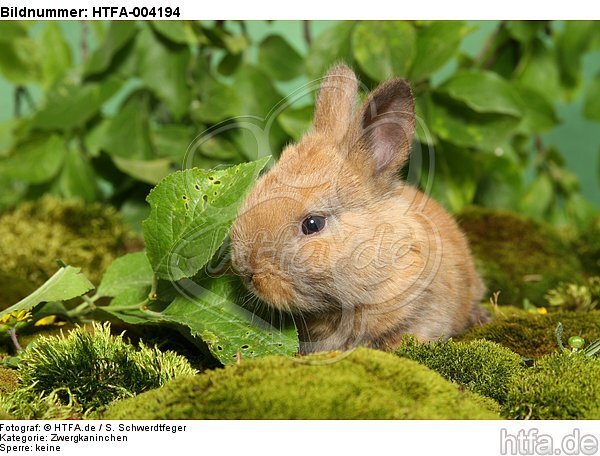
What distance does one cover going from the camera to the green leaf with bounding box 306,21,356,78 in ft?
9.29

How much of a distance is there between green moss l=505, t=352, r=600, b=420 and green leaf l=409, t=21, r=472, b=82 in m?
1.62

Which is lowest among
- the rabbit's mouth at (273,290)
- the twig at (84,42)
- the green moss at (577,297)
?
the green moss at (577,297)

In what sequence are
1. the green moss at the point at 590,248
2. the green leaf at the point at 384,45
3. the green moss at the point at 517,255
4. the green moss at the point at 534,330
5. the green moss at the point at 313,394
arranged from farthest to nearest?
the green moss at the point at 590,248 < the green leaf at the point at 384,45 < the green moss at the point at 517,255 < the green moss at the point at 534,330 < the green moss at the point at 313,394

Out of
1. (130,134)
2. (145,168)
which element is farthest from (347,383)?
(130,134)

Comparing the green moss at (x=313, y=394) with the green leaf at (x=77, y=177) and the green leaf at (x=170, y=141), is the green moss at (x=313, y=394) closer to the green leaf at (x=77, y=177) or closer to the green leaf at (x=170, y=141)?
the green leaf at (x=170, y=141)

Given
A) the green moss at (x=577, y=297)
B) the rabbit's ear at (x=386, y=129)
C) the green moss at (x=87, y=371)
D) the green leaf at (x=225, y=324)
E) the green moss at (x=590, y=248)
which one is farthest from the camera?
the green moss at (x=590, y=248)

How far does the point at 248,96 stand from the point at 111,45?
639 mm

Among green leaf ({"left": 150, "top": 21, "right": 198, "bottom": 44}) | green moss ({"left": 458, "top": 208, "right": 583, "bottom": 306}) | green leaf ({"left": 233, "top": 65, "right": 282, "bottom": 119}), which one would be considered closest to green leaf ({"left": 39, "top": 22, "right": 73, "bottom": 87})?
green leaf ({"left": 150, "top": 21, "right": 198, "bottom": 44})

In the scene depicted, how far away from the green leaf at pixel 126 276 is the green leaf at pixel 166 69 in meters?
1.14

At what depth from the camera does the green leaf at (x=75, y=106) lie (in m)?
3.07

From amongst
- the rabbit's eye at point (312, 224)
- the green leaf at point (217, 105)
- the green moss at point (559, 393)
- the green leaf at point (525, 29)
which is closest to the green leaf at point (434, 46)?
the green leaf at point (525, 29)

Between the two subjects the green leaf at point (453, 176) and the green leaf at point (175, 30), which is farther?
the green leaf at point (453, 176)
